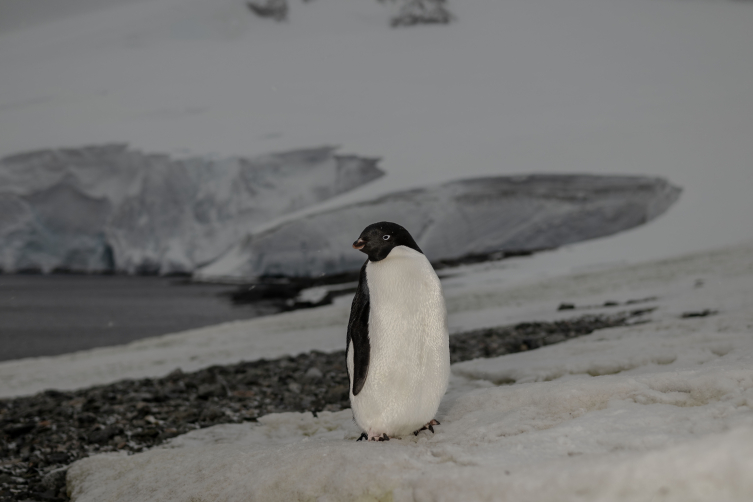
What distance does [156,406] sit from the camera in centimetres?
410

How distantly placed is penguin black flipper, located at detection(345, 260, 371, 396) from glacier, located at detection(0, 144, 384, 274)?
18.2 m

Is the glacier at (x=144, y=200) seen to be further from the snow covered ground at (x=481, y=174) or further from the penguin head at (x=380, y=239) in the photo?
the penguin head at (x=380, y=239)

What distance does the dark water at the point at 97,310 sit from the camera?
39.4 ft

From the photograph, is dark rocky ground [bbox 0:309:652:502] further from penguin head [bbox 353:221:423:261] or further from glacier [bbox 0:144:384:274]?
glacier [bbox 0:144:384:274]

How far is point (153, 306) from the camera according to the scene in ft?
51.9

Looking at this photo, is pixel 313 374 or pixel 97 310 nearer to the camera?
pixel 313 374

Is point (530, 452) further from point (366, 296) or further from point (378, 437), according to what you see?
point (366, 296)

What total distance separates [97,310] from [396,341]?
15462 mm

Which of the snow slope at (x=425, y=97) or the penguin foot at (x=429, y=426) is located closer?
the penguin foot at (x=429, y=426)

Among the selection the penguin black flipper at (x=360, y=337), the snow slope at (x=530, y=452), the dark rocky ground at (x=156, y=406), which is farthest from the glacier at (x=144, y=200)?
the penguin black flipper at (x=360, y=337)

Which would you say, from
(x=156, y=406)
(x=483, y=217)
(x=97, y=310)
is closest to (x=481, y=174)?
(x=483, y=217)

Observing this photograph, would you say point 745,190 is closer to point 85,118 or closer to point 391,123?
point 391,123

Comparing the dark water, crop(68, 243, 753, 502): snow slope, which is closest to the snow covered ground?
crop(68, 243, 753, 502): snow slope

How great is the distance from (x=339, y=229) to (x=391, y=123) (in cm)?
1210
